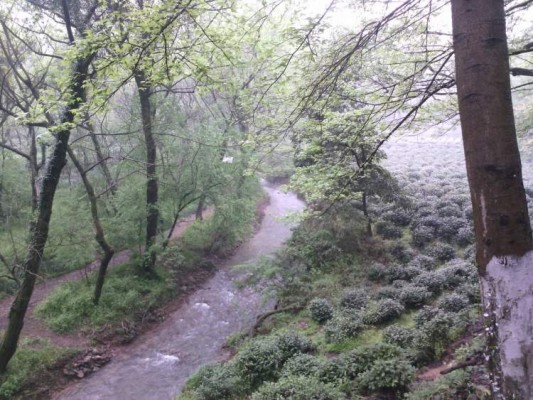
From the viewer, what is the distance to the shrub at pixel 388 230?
1491cm

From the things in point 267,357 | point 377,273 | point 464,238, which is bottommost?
point 267,357

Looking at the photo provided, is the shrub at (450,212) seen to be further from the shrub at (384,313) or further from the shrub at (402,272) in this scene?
the shrub at (384,313)

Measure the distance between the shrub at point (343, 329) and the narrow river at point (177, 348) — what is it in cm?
359

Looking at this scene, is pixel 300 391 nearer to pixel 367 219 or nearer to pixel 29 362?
pixel 29 362

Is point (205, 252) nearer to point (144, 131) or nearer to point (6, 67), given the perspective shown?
point (144, 131)

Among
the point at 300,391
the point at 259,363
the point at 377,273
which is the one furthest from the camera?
the point at 377,273

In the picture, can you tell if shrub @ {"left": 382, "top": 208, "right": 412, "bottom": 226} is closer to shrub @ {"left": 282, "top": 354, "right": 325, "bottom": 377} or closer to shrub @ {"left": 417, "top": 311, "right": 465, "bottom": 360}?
shrub @ {"left": 417, "top": 311, "right": 465, "bottom": 360}

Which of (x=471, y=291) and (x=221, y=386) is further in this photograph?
(x=471, y=291)

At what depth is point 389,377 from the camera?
5.91 meters

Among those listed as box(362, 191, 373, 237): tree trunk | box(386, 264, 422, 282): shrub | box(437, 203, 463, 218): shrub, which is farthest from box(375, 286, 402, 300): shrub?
box(437, 203, 463, 218): shrub

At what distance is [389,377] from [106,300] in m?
10.6

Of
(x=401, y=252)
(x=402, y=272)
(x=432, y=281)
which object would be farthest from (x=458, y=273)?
(x=401, y=252)

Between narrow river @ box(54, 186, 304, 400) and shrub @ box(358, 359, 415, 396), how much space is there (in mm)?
5222

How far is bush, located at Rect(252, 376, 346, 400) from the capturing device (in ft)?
19.0
